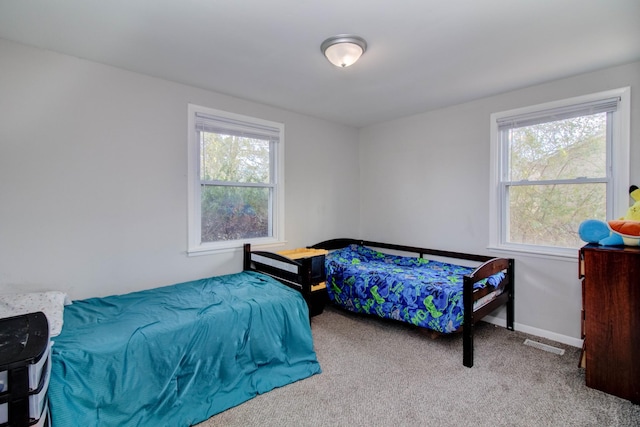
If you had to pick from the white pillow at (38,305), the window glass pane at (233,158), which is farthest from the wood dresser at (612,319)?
the white pillow at (38,305)

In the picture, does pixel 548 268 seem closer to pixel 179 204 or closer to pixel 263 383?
pixel 263 383

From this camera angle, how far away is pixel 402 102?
3.30m

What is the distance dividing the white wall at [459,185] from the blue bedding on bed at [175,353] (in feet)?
6.48

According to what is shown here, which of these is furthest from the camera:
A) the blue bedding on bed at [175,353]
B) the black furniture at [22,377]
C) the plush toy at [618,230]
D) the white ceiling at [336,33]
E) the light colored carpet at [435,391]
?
the plush toy at [618,230]

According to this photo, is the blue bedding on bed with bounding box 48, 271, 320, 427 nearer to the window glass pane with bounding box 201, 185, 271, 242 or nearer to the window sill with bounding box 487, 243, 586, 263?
the window glass pane with bounding box 201, 185, 271, 242

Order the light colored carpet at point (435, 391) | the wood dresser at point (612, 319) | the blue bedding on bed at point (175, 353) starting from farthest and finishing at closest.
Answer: the wood dresser at point (612, 319), the light colored carpet at point (435, 391), the blue bedding on bed at point (175, 353)

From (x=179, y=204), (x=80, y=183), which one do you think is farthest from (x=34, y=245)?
(x=179, y=204)

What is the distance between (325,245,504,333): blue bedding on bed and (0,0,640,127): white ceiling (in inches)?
69.8

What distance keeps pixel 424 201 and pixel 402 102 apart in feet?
3.86

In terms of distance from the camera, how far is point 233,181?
10.3 feet

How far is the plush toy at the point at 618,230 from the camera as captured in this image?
2.04 m

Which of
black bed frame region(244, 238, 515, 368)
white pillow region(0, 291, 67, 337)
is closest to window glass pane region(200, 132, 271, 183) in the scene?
black bed frame region(244, 238, 515, 368)

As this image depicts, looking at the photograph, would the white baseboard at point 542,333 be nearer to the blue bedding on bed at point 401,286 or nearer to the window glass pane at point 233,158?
the blue bedding on bed at point 401,286

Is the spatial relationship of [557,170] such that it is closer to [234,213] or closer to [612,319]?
[612,319]
